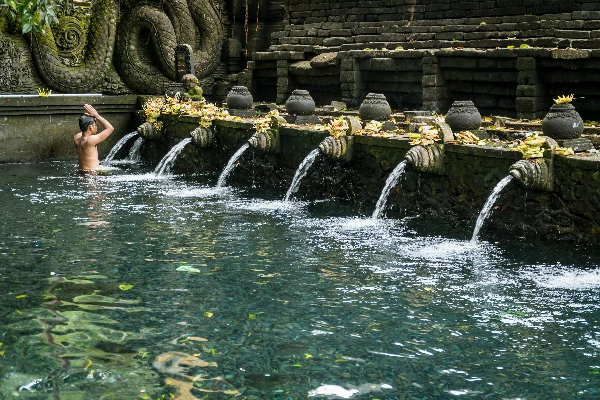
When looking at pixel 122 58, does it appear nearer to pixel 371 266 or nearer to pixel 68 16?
pixel 68 16

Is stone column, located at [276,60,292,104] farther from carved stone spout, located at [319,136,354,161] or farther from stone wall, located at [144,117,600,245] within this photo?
carved stone spout, located at [319,136,354,161]

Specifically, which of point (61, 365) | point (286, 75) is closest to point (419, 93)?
point (286, 75)

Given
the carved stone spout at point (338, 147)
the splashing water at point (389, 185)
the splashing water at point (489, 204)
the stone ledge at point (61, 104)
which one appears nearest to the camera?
the splashing water at point (489, 204)

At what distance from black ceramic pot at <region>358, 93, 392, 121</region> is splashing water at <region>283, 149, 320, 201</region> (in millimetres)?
978

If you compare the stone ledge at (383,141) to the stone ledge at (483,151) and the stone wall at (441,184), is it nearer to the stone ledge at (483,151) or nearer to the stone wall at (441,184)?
the stone wall at (441,184)

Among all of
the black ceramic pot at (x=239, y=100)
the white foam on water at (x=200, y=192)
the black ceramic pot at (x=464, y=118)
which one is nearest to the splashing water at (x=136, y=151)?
the black ceramic pot at (x=239, y=100)

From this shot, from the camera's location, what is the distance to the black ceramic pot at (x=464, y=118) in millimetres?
10711

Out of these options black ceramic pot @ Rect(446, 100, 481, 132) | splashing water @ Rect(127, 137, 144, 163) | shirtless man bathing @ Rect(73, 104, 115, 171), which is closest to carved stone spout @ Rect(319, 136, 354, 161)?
black ceramic pot @ Rect(446, 100, 481, 132)

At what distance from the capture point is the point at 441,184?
10461mm

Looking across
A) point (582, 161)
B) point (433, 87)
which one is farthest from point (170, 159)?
point (582, 161)

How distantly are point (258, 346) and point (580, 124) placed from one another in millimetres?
5044

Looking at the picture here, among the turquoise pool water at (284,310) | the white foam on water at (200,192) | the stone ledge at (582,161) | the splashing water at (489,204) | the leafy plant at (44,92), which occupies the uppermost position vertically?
the leafy plant at (44,92)

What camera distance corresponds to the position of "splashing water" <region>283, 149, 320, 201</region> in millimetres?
12195

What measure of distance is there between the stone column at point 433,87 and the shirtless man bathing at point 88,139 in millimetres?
5439
